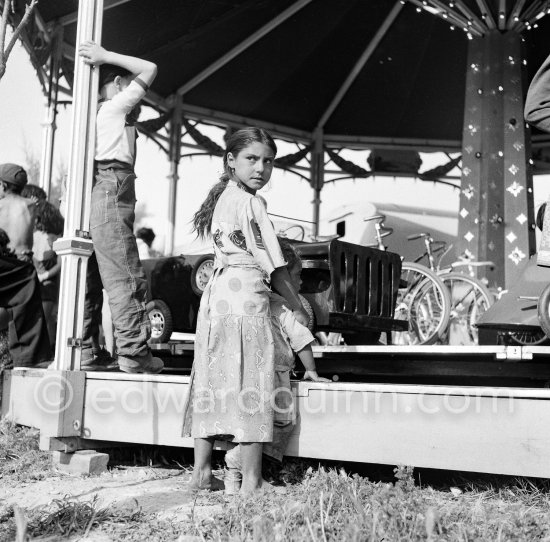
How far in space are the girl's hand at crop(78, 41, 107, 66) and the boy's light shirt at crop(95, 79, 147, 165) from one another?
0.62 ft

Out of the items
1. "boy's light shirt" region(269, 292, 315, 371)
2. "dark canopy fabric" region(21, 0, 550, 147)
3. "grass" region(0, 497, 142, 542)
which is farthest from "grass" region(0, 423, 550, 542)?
"dark canopy fabric" region(21, 0, 550, 147)

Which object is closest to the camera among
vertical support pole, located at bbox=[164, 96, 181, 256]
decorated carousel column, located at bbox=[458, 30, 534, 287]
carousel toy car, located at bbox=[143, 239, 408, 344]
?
carousel toy car, located at bbox=[143, 239, 408, 344]

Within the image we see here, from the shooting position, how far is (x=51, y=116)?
9.76 metres

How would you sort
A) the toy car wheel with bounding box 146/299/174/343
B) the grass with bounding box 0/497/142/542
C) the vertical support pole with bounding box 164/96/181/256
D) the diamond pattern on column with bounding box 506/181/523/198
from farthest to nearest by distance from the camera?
the vertical support pole with bounding box 164/96/181/256 → the diamond pattern on column with bounding box 506/181/523/198 → the toy car wheel with bounding box 146/299/174/343 → the grass with bounding box 0/497/142/542

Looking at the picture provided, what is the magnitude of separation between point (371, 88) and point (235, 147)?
11267mm

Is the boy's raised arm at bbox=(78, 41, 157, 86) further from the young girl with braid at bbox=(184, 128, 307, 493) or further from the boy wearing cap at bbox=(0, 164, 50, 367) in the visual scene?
the boy wearing cap at bbox=(0, 164, 50, 367)

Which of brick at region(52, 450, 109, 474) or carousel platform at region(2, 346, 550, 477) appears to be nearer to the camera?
carousel platform at region(2, 346, 550, 477)

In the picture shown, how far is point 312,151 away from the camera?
15211 millimetres

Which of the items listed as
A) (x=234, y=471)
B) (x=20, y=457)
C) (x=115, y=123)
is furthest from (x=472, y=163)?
(x=234, y=471)

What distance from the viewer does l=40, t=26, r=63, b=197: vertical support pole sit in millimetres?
9609

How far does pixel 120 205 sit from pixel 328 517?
81.0 inches

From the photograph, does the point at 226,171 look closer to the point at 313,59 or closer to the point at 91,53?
the point at 91,53

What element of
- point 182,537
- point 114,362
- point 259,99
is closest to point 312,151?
point 259,99

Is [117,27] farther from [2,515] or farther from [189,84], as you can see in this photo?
[2,515]
